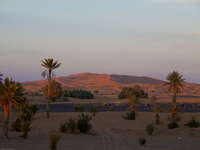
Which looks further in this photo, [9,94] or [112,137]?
[112,137]

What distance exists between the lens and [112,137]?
30328mm

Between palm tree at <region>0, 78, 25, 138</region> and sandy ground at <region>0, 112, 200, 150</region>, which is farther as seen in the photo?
palm tree at <region>0, 78, 25, 138</region>

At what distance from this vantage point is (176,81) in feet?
156

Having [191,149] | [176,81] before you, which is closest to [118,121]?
[176,81]

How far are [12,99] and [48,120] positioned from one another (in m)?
19.3

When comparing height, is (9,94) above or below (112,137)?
above

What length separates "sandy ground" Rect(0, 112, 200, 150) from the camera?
76.5 feet

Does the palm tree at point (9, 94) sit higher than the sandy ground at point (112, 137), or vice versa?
the palm tree at point (9, 94)

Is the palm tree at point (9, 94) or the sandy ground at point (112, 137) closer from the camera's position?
the sandy ground at point (112, 137)

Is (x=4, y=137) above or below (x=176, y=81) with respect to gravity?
below

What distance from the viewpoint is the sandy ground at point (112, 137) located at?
2333 cm

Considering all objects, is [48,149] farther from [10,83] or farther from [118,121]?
[118,121]

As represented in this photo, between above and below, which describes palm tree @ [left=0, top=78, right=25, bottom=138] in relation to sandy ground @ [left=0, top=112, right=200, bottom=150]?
above

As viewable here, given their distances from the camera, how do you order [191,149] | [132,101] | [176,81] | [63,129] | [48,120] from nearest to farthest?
[191,149]
[63,129]
[48,120]
[176,81]
[132,101]
